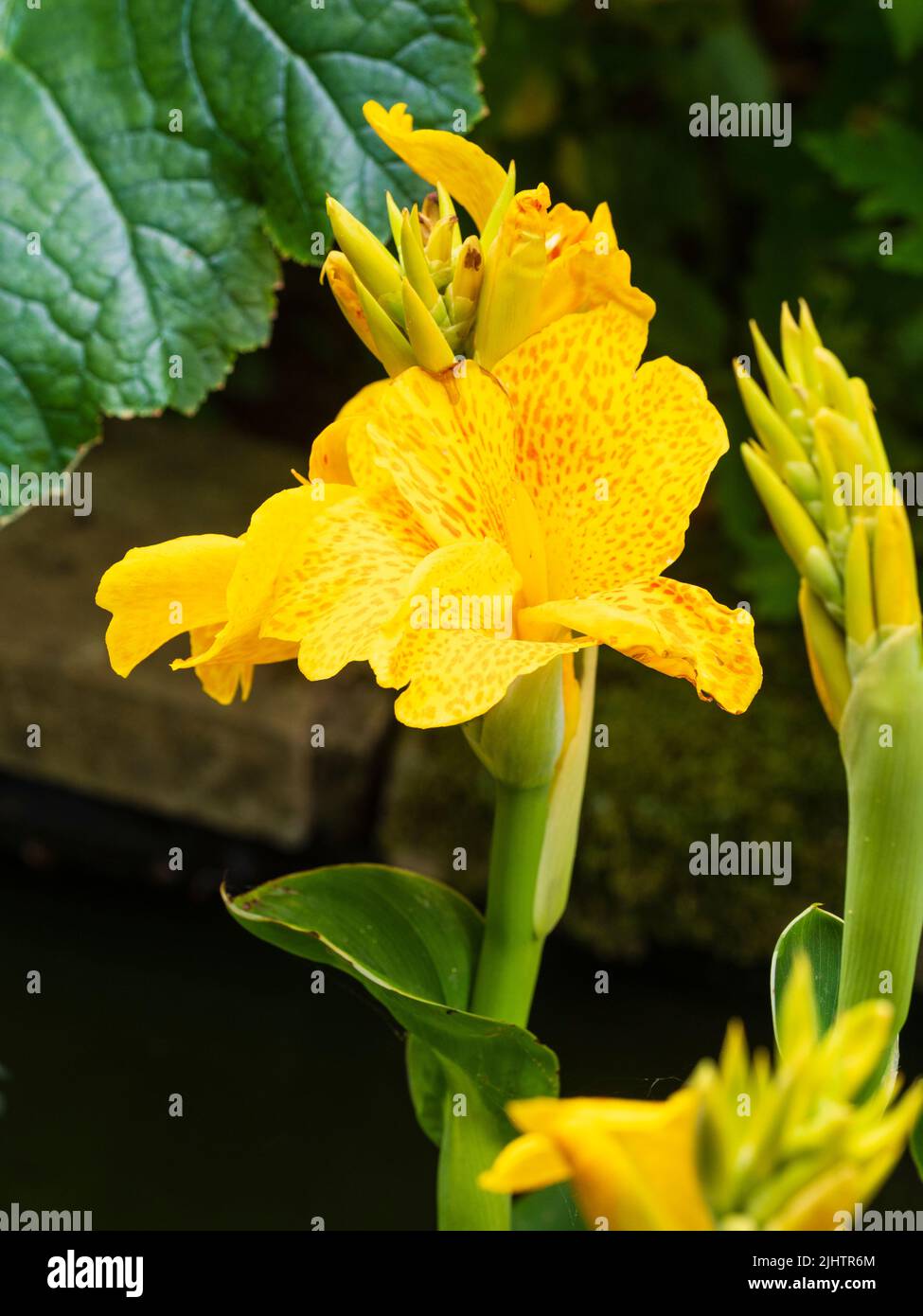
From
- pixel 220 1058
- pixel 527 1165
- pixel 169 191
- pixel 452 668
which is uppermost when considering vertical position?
pixel 169 191

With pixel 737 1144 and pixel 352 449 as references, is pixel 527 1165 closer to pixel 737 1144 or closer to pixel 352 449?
pixel 737 1144

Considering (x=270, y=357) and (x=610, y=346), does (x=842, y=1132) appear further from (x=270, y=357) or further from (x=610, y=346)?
(x=270, y=357)

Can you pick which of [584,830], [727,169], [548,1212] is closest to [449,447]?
[548,1212]

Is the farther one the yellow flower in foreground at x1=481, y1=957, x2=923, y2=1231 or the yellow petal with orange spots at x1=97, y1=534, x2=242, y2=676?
the yellow petal with orange spots at x1=97, y1=534, x2=242, y2=676

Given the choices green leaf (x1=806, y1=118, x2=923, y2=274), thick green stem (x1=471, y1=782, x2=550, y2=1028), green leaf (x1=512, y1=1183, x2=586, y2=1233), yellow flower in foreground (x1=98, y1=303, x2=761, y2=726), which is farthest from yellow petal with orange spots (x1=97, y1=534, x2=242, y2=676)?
green leaf (x1=806, y1=118, x2=923, y2=274)

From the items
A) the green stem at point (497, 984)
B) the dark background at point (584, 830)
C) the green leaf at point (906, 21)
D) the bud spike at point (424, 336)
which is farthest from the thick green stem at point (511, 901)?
the green leaf at point (906, 21)

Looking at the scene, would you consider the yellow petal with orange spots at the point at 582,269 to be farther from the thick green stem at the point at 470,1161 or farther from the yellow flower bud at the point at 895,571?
the thick green stem at the point at 470,1161

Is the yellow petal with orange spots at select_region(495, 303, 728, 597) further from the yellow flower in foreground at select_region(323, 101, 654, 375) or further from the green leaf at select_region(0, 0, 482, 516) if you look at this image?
the green leaf at select_region(0, 0, 482, 516)
